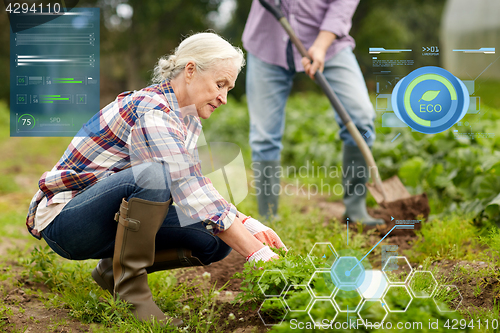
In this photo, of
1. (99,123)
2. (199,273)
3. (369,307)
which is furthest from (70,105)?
(369,307)

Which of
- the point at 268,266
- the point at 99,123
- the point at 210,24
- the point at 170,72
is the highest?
the point at 170,72

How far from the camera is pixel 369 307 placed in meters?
1.20

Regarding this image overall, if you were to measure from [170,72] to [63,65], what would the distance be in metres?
0.72

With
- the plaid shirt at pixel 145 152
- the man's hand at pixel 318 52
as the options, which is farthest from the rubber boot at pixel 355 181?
the plaid shirt at pixel 145 152

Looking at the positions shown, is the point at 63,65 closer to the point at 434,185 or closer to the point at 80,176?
the point at 80,176

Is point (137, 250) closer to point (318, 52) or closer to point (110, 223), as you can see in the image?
point (110, 223)

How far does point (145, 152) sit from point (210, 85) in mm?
320

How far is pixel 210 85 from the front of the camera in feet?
4.94

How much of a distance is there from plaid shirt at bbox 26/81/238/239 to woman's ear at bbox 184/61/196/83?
75 mm
